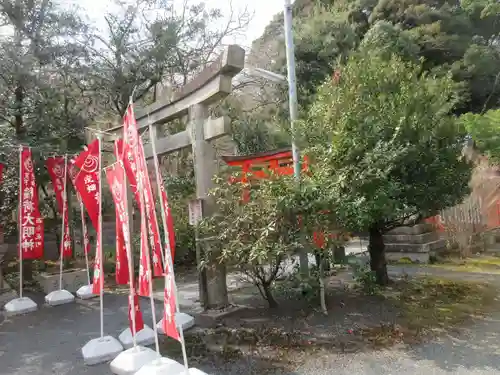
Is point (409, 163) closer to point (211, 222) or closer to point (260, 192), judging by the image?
point (260, 192)

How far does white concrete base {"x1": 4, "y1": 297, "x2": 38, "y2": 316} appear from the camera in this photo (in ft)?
28.2

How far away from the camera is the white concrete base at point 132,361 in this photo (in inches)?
186

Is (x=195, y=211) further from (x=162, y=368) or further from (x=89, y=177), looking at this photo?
(x=162, y=368)

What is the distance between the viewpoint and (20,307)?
8.70 m

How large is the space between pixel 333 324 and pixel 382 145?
9.21 ft

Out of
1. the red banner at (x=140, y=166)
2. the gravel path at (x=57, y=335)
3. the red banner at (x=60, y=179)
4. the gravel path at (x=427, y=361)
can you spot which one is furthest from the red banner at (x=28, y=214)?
the gravel path at (x=427, y=361)

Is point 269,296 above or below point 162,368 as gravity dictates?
above

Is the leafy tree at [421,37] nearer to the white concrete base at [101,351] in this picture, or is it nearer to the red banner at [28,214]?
the red banner at [28,214]

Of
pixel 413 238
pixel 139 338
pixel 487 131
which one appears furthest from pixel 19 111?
pixel 487 131

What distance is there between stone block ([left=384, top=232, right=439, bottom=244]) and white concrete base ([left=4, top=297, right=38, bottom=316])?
30.1 ft

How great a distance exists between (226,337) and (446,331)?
122 inches

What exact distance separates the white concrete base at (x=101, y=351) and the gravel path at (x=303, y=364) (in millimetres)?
106

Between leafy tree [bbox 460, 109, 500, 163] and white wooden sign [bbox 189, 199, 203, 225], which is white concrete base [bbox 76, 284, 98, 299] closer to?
white wooden sign [bbox 189, 199, 203, 225]

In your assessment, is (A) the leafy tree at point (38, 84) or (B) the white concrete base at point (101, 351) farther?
(A) the leafy tree at point (38, 84)
